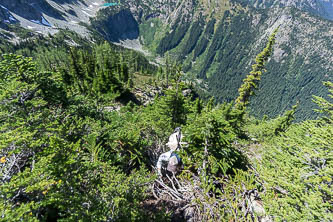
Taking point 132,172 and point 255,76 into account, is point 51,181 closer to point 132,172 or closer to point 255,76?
point 132,172

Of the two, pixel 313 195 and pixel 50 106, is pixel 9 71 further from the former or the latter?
pixel 313 195

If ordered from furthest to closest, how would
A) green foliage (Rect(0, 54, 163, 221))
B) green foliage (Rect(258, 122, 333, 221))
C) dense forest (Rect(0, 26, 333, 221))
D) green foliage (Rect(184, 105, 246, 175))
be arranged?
green foliage (Rect(184, 105, 246, 175))
green foliage (Rect(258, 122, 333, 221))
dense forest (Rect(0, 26, 333, 221))
green foliage (Rect(0, 54, 163, 221))

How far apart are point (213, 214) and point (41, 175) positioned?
6216 millimetres

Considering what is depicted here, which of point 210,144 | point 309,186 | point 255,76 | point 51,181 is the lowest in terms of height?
point 210,144

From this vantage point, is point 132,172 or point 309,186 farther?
point 132,172

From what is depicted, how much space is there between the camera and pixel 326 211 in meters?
4.60

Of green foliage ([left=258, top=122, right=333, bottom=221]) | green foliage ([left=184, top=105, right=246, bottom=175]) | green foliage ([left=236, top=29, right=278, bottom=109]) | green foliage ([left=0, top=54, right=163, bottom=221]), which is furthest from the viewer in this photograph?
green foliage ([left=236, top=29, right=278, bottom=109])

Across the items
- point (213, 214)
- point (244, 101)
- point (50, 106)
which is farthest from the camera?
point (244, 101)

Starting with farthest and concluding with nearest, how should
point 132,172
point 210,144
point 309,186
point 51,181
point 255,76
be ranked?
point 255,76, point 210,144, point 132,172, point 309,186, point 51,181

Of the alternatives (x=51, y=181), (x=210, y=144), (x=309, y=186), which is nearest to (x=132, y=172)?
(x=51, y=181)

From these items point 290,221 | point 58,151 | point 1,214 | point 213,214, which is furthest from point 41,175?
point 290,221

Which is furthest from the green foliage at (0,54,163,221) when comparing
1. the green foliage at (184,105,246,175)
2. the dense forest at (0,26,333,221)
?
the green foliage at (184,105,246,175)

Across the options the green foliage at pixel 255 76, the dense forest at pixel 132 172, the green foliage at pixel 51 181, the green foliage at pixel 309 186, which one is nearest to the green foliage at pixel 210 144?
the dense forest at pixel 132 172

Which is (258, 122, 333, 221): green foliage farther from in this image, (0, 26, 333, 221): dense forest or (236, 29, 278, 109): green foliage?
(236, 29, 278, 109): green foliage
